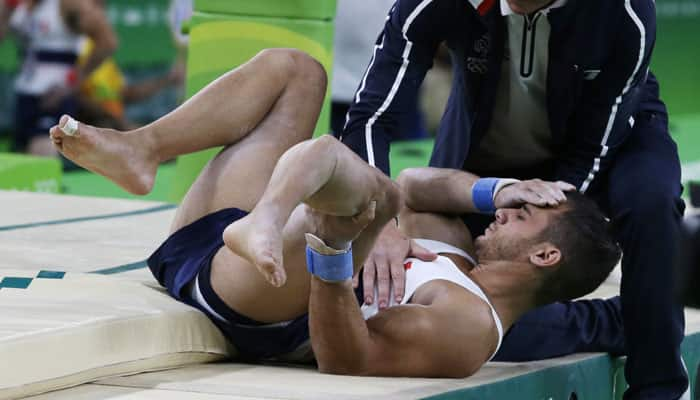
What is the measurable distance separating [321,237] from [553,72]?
83 centimetres

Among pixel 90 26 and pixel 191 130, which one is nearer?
pixel 191 130

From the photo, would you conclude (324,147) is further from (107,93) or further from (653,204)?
(107,93)

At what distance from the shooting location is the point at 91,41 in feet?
22.0

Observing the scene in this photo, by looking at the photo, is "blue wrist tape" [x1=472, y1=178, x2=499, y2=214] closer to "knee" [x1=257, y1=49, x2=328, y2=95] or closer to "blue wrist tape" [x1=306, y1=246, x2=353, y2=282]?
"knee" [x1=257, y1=49, x2=328, y2=95]

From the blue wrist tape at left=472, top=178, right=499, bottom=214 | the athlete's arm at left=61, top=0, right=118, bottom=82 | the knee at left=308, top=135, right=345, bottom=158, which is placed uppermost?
the knee at left=308, top=135, right=345, bottom=158

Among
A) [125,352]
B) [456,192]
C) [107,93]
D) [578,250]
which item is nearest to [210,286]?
[125,352]

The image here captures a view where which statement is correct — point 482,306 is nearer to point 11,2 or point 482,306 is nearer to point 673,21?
point 11,2

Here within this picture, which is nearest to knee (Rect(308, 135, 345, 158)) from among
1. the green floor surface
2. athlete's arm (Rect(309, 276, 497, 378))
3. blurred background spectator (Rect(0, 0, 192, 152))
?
athlete's arm (Rect(309, 276, 497, 378))

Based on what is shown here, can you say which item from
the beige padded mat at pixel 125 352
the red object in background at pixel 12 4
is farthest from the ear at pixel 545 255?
the red object in background at pixel 12 4

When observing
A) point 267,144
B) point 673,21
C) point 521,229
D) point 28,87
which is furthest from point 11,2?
point 673,21

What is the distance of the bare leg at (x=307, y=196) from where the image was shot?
6.57 feet

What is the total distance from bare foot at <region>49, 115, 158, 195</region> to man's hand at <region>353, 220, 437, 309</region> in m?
0.53

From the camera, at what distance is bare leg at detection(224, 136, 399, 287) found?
2.00 metres

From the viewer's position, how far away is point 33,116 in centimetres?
678
